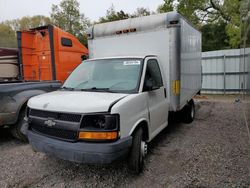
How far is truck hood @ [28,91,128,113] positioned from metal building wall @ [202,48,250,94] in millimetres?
10844

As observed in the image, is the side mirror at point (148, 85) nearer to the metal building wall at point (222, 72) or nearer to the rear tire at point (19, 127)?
the rear tire at point (19, 127)

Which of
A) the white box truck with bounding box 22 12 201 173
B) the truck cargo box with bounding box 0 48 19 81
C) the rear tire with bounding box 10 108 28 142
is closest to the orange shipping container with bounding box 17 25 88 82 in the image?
the truck cargo box with bounding box 0 48 19 81

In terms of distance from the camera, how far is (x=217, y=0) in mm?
20578

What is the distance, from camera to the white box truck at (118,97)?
2910 millimetres

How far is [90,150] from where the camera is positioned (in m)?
2.86

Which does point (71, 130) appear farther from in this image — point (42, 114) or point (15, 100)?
point (15, 100)

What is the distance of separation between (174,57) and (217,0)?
19463 millimetres

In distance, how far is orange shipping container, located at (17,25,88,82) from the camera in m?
7.64

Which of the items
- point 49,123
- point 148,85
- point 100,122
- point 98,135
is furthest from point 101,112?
point 148,85

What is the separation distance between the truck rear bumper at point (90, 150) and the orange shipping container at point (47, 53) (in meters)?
5.04

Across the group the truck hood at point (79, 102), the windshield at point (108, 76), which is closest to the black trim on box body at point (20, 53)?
the windshield at point (108, 76)

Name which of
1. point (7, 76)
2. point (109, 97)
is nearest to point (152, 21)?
point (109, 97)

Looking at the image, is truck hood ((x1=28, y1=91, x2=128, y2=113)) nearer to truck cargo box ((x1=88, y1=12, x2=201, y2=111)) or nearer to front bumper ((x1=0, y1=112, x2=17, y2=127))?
front bumper ((x1=0, y1=112, x2=17, y2=127))

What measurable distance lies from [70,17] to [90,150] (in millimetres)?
35651
